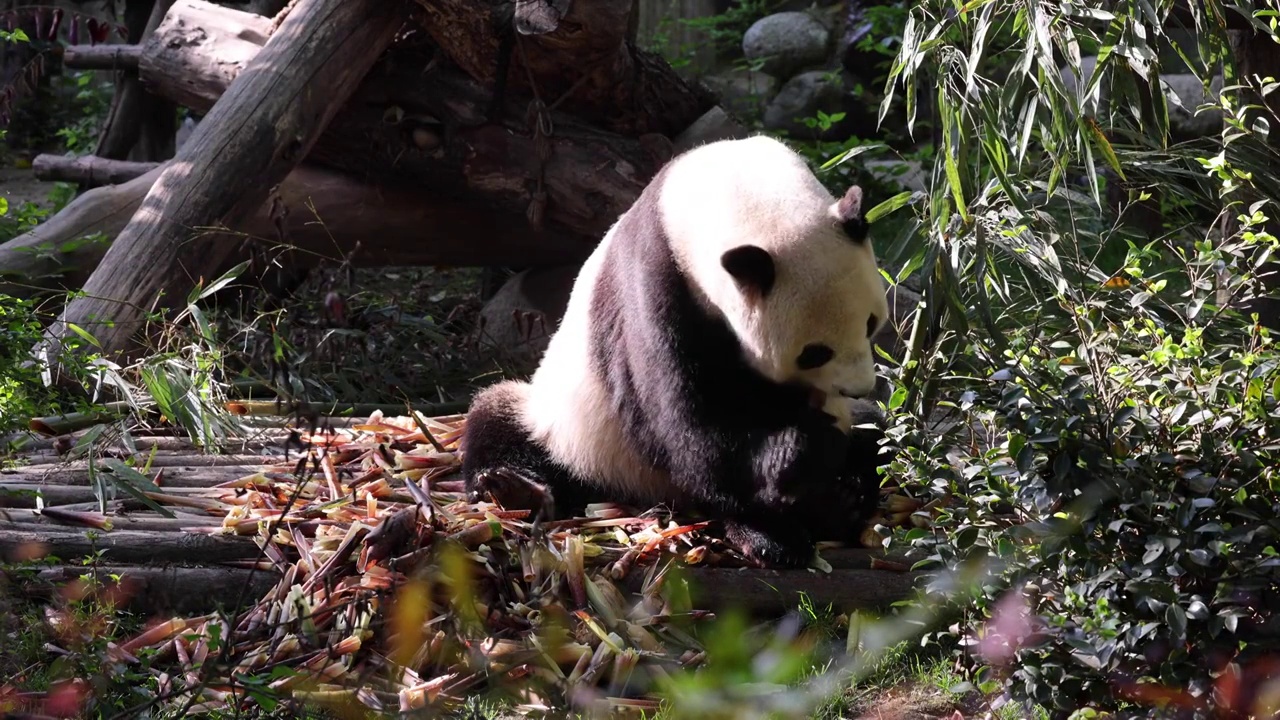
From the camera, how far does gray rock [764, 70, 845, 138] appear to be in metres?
10.4

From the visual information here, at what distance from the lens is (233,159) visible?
4758 millimetres

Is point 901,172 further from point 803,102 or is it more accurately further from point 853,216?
point 853,216

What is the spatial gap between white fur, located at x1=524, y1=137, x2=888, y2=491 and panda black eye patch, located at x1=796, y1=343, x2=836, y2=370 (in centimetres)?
2

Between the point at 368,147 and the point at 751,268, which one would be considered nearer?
the point at 751,268

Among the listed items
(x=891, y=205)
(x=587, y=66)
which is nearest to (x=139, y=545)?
(x=891, y=205)

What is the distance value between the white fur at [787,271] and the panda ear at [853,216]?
0.02 metres

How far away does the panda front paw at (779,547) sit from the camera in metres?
3.31

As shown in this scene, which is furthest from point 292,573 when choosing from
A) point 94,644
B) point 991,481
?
point 991,481

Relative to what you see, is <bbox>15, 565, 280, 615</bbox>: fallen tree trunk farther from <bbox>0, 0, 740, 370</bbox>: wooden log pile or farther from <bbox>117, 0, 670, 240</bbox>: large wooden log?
<bbox>117, 0, 670, 240</bbox>: large wooden log

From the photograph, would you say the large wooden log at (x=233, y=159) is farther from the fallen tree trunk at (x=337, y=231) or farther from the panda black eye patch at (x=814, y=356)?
the panda black eye patch at (x=814, y=356)

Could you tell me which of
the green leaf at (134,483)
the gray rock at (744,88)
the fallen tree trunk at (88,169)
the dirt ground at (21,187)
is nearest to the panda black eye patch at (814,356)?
the green leaf at (134,483)

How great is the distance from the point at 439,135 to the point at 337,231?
75 centimetres

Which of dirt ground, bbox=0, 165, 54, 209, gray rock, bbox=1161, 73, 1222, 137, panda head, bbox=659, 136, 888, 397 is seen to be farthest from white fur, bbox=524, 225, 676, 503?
dirt ground, bbox=0, 165, 54, 209

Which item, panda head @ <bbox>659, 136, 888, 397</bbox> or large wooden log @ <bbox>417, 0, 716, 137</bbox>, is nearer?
panda head @ <bbox>659, 136, 888, 397</bbox>
